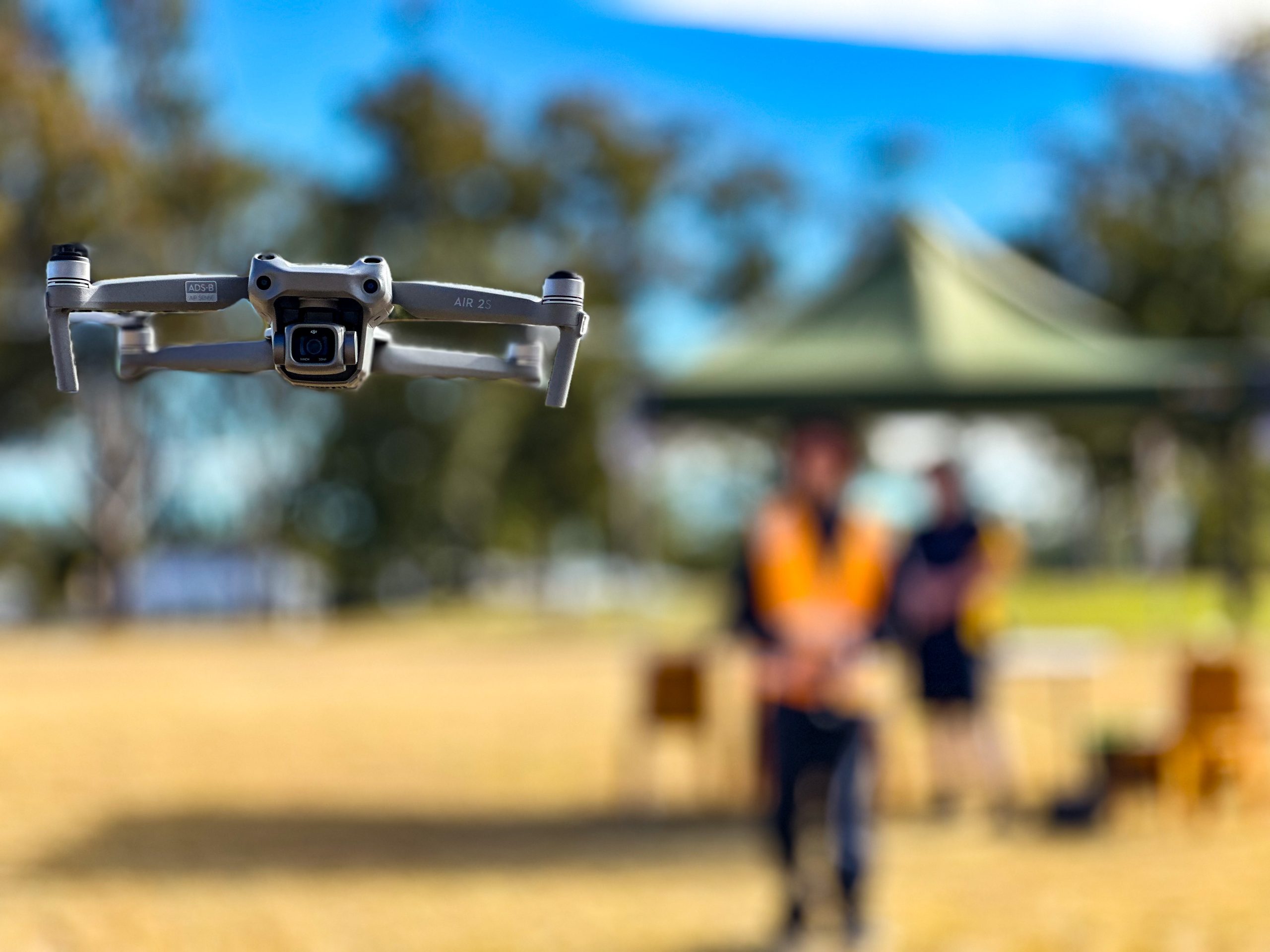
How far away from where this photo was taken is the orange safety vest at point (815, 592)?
235 inches

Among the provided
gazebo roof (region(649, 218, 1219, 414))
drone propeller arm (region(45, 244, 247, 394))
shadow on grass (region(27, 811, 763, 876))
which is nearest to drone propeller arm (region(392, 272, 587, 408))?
drone propeller arm (region(45, 244, 247, 394))

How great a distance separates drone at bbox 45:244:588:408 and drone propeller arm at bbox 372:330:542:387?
64 millimetres

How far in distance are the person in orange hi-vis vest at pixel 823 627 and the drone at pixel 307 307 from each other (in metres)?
4.87

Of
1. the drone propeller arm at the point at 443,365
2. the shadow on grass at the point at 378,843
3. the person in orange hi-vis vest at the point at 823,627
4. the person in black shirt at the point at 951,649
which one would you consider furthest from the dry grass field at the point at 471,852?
the drone propeller arm at the point at 443,365

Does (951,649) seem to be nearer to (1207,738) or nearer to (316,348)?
(1207,738)

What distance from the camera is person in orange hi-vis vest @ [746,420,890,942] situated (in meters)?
5.97

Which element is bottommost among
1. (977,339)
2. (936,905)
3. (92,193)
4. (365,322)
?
(936,905)

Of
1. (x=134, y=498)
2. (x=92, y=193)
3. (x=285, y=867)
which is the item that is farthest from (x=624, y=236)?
(x=285, y=867)

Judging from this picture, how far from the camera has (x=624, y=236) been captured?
4775 cm

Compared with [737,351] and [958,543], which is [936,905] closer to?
[958,543]

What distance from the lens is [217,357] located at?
1.17 meters

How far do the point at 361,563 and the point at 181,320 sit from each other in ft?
158

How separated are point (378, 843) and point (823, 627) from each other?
4139 mm

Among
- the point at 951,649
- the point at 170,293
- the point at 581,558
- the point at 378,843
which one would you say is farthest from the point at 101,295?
the point at 581,558
